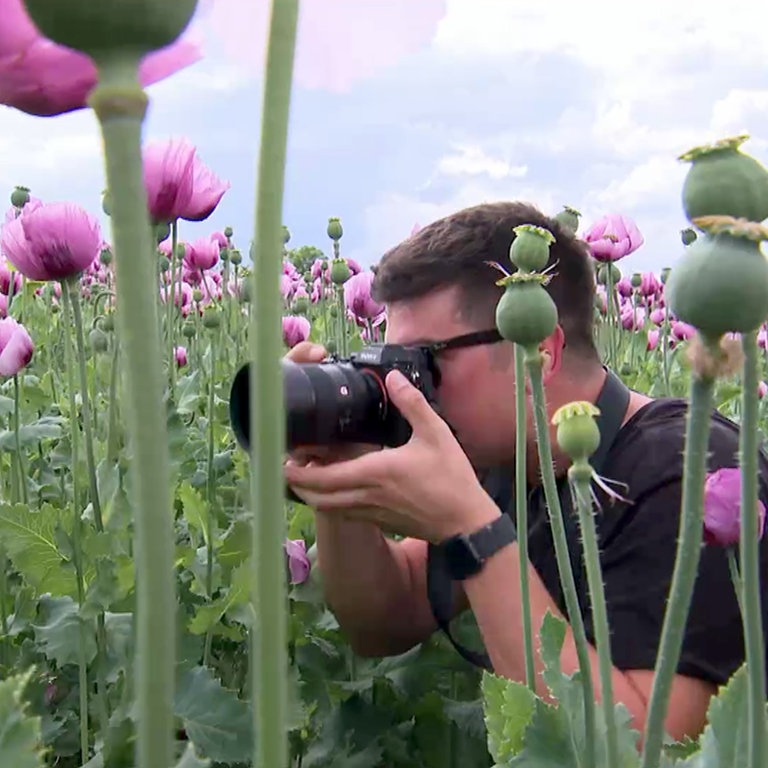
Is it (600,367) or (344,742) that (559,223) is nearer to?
(600,367)

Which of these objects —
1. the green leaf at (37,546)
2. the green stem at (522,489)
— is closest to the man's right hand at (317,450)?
the green leaf at (37,546)

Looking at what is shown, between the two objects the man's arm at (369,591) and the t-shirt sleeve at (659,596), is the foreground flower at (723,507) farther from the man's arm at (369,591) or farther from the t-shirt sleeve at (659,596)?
the man's arm at (369,591)

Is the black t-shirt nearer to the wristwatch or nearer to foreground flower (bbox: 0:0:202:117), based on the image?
the wristwatch

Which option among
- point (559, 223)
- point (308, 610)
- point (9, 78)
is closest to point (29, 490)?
point (308, 610)

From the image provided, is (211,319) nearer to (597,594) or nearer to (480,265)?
(480,265)

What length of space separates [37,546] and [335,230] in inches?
58.4

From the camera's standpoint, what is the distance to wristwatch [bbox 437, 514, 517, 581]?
1017mm

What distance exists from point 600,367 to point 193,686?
61 centimetres

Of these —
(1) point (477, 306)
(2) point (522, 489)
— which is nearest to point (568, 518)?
(1) point (477, 306)

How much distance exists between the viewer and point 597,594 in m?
0.48

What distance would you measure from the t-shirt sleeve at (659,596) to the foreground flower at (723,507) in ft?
1.07

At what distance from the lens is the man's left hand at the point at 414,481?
997 millimetres

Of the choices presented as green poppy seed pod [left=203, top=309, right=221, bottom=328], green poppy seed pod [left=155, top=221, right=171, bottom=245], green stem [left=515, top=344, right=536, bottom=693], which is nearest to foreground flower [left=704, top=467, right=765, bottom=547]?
green stem [left=515, top=344, right=536, bottom=693]

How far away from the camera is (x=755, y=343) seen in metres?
0.38
